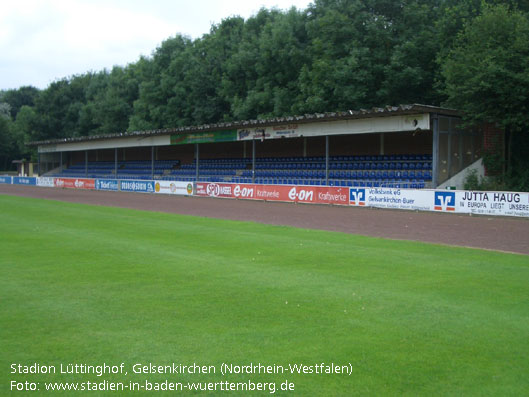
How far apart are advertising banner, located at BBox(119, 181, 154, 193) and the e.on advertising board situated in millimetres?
6244

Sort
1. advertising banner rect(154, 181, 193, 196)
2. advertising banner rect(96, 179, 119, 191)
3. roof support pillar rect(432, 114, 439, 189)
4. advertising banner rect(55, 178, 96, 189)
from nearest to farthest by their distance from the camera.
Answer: roof support pillar rect(432, 114, 439, 189)
advertising banner rect(154, 181, 193, 196)
advertising banner rect(96, 179, 119, 191)
advertising banner rect(55, 178, 96, 189)

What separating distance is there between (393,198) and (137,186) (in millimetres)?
24248

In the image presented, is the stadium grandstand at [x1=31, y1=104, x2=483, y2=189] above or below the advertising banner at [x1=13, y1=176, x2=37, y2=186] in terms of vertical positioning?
above

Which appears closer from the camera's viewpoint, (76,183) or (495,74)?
(495,74)

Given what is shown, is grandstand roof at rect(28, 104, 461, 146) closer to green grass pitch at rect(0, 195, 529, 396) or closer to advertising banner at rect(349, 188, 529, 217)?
advertising banner at rect(349, 188, 529, 217)

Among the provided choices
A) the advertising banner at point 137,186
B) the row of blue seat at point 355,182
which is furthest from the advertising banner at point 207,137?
the advertising banner at point 137,186

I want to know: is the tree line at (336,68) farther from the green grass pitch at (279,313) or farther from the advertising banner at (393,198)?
the green grass pitch at (279,313)

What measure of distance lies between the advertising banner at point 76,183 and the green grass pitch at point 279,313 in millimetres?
36744

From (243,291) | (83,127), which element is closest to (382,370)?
(243,291)

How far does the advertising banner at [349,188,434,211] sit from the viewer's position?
24750 mm

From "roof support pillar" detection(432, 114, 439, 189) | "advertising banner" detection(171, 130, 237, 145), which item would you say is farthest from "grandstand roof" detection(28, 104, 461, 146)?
"roof support pillar" detection(432, 114, 439, 189)

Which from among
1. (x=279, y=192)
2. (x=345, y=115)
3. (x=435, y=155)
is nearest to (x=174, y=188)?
(x=279, y=192)

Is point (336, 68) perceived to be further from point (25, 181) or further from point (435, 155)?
point (25, 181)

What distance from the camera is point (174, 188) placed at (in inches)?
1563
